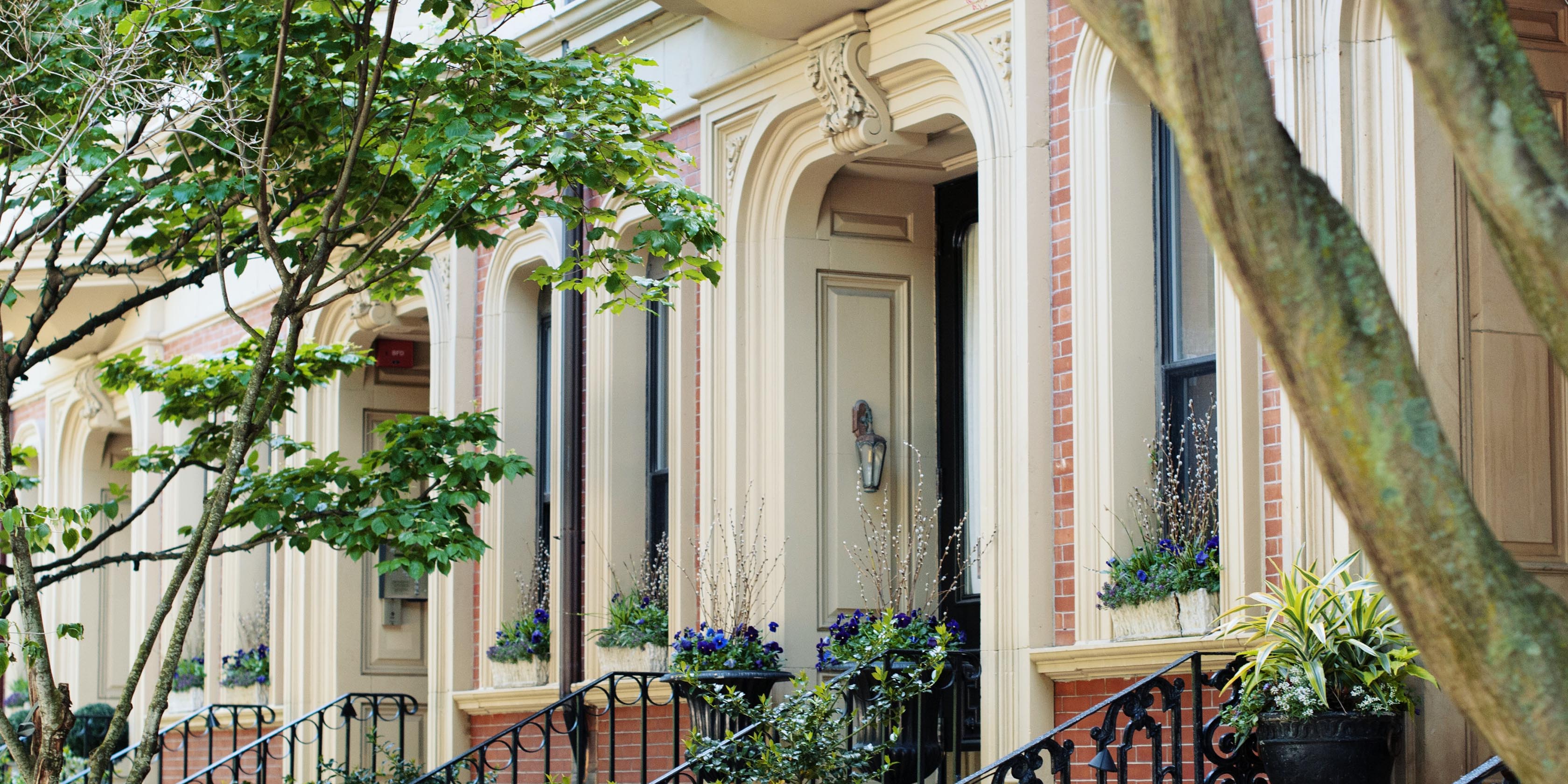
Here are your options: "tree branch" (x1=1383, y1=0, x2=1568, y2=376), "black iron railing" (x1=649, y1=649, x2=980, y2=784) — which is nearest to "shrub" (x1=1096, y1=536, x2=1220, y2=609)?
"black iron railing" (x1=649, y1=649, x2=980, y2=784)

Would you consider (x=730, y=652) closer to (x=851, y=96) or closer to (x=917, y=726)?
(x=917, y=726)

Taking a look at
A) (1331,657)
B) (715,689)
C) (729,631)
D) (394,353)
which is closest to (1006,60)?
(715,689)

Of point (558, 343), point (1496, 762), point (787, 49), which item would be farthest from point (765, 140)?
point (1496, 762)

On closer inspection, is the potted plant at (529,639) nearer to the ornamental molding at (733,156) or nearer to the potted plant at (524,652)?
the potted plant at (524,652)

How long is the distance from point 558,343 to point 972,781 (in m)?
5.83

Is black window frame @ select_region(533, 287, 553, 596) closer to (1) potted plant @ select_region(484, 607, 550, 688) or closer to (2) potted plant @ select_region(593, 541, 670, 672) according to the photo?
(1) potted plant @ select_region(484, 607, 550, 688)

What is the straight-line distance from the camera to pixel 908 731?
8664mm

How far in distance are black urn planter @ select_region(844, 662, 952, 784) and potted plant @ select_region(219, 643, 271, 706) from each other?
8.31 meters

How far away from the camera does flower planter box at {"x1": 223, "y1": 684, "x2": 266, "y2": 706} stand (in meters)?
15.8

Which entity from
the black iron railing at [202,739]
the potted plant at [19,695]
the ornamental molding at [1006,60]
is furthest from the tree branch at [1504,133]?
the potted plant at [19,695]

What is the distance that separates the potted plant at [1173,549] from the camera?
7465 millimetres

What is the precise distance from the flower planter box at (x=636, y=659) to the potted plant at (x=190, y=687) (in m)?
6.61

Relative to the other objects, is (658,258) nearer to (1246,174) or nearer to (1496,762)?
(1496,762)

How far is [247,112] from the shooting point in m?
8.50
